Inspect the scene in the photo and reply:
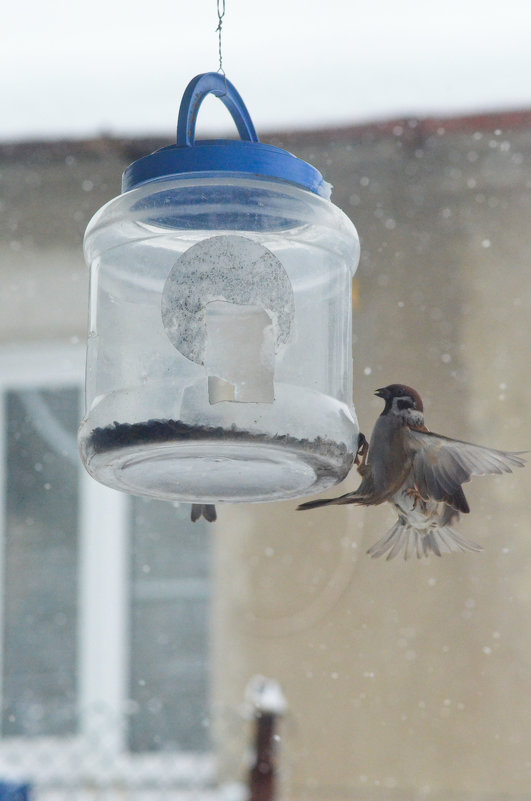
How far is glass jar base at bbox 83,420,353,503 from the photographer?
4.74 feet

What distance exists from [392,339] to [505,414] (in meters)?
0.46

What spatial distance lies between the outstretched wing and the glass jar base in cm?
12

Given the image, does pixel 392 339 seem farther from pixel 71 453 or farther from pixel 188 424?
pixel 188 424

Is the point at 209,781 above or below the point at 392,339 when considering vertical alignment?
below

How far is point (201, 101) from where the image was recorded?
1.48m

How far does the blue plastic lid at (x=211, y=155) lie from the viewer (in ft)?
4.80

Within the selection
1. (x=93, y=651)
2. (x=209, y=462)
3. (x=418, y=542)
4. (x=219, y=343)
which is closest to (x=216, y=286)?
(x=219, y=343)

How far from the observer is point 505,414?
12.6 ft

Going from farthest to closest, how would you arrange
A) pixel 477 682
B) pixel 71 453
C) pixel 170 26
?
1. pixel 170 26
2. pixel 71 453
3. pixel 477 682

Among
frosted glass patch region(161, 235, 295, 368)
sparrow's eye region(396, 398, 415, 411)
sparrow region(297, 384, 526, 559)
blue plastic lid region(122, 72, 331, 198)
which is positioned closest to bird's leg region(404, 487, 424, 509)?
sparrow region(297, 384, 526, 559)

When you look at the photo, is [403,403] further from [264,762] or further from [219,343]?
[264,762]

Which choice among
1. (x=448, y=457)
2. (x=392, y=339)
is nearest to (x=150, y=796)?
(x=392, y=339)

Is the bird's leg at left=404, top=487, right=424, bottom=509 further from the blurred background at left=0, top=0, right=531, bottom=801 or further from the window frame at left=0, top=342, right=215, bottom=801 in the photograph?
the window frame at left=0, top=342, right=215, bottom=801

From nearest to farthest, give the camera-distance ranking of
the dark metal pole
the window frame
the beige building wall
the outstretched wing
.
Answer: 1. the outstretched wing
2. the dark metal pole
3. the beige building wall
4. the window frame
